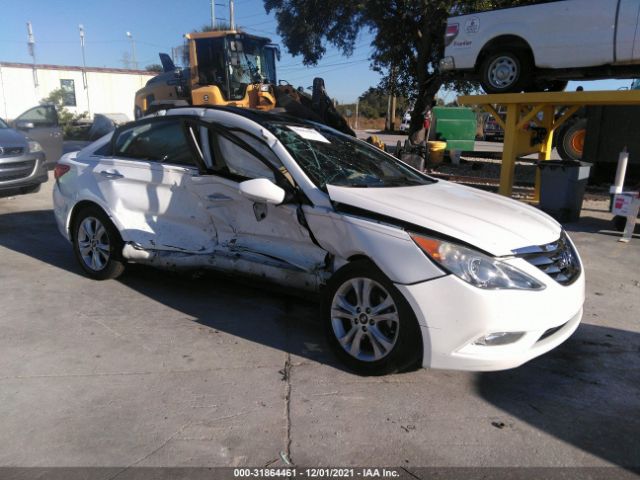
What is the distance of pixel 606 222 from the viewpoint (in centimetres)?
857

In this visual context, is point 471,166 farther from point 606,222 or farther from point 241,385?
point 241,385

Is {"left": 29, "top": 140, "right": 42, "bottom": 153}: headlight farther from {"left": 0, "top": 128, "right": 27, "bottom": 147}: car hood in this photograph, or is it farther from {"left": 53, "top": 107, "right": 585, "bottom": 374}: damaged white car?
{"left": 53, "top": 107, "right": 585, "bottom": 374}: damaged white car

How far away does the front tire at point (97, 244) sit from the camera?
4887 mm

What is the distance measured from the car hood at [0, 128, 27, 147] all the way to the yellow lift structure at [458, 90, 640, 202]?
25.7ft

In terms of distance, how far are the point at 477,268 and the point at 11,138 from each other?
9.04 metres

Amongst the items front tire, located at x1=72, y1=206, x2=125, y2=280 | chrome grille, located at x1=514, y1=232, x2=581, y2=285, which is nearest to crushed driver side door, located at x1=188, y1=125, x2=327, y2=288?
front tire, located at x1=72, y1=206, x2=125, y2=280

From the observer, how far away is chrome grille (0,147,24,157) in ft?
29.0

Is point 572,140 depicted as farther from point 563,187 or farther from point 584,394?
point 584,394

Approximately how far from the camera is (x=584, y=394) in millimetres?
3316

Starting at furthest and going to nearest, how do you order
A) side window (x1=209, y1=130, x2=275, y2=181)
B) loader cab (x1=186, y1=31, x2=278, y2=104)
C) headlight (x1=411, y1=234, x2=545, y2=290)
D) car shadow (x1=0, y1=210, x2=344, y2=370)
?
loader cab (x1=186, y1=31, x2=278, y2=104), side window (x1=209, y1=130, x2=275, y2=181), car shadow (x1=0, y1=210, x2=344, y2=370), headlight (x1=411, y1=234, x2=545, y2=290)

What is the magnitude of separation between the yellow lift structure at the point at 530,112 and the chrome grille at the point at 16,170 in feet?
25.5

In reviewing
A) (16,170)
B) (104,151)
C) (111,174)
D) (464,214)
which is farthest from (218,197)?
(16,170)

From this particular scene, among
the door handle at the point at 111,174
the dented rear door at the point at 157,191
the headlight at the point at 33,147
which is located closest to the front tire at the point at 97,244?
the dented rear door at the point at 157,191

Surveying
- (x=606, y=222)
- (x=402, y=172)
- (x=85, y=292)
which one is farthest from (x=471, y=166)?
(x=85, y=292)
